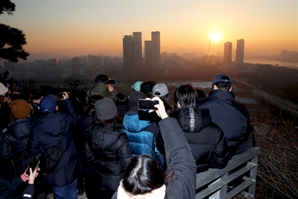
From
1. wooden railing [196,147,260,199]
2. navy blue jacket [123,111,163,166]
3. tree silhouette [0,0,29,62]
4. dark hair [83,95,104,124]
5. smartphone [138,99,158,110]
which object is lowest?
wooden railing [196,147,260,199]

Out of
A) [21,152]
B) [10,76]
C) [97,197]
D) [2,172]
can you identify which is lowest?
[97,197]

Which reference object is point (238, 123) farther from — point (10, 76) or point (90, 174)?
point (10, 76)

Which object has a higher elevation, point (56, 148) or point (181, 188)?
point (181, 188)

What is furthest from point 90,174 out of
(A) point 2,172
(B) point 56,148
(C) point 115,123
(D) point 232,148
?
(D) point 232,148

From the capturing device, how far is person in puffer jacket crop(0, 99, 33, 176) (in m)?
2.61

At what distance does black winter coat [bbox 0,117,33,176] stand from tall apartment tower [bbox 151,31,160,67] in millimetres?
76317

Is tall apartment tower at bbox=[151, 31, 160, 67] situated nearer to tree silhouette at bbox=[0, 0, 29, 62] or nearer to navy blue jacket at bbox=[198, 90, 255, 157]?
tree silhouette at bbox=[0, 0, 29, 62]

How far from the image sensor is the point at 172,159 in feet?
4.35

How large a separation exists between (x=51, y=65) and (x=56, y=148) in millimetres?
69889

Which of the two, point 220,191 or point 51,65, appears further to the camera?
point 51,65

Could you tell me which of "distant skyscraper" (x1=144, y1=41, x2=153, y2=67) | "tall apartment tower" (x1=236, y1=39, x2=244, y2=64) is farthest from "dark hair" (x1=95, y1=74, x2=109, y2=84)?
"tall apartment tower" (x1=236, y1=39, x2=244, y2=64)

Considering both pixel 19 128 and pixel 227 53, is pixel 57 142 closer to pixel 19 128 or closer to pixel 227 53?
pixel 19 128

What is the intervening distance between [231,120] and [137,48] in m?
77.3

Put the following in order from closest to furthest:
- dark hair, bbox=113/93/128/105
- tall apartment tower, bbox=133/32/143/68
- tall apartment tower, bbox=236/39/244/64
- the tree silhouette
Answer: dark hair, bbox=113/93/128/105 < the tree silhouette < tall apartment tower, bbox=133/32/143/68 < tall apartment tower, bbox=236/39/244/64
